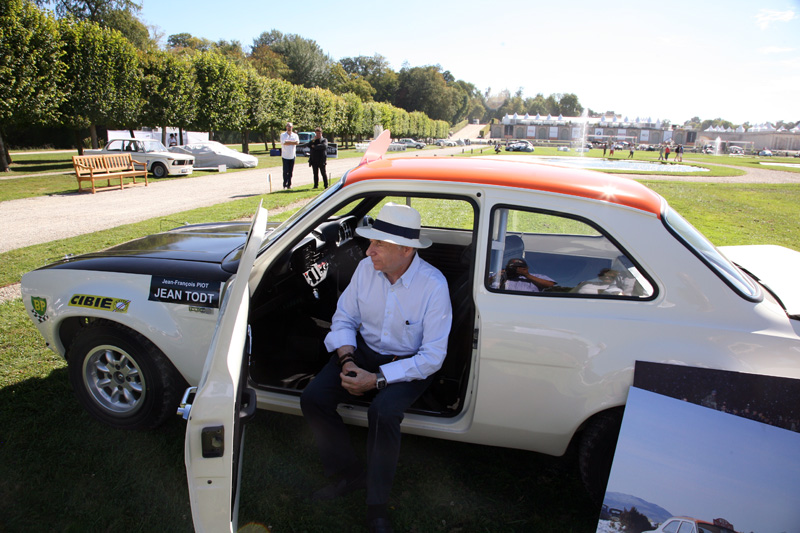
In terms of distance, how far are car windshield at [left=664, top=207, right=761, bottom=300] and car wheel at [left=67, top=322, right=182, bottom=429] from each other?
9.80ft

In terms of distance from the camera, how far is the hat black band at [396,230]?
2.74 metres

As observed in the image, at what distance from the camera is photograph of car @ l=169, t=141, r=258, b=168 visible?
24.1 metres

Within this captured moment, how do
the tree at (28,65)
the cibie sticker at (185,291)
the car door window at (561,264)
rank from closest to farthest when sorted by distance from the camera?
the car door window at (561,264)
the cibie sticker at (185,291)
the tree at (28,65)

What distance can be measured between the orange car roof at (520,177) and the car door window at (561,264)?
149 millimetres

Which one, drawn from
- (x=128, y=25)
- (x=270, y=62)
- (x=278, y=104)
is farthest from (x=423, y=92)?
(x=278, y=104)

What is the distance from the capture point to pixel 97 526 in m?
2.53

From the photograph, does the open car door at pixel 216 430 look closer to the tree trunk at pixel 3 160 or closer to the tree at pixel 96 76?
the tree at pixel 96 76

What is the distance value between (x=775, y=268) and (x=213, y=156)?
25.1 m

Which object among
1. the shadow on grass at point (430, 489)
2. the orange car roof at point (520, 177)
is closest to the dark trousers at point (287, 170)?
the shadow on grass at point (430, 489)

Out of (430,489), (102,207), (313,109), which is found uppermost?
(313,109)

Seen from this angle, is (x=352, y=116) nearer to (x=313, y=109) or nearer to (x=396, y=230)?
(x=313, y=109)

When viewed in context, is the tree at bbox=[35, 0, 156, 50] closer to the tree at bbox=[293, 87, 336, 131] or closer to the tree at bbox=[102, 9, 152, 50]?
the tree at bbox=[102, 9, 152, 50]

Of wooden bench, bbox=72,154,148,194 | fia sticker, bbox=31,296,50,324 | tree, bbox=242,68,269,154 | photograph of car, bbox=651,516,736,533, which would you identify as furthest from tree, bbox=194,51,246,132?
photograph of car, bbox=651,516,736,533

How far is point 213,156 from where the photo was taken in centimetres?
2453
